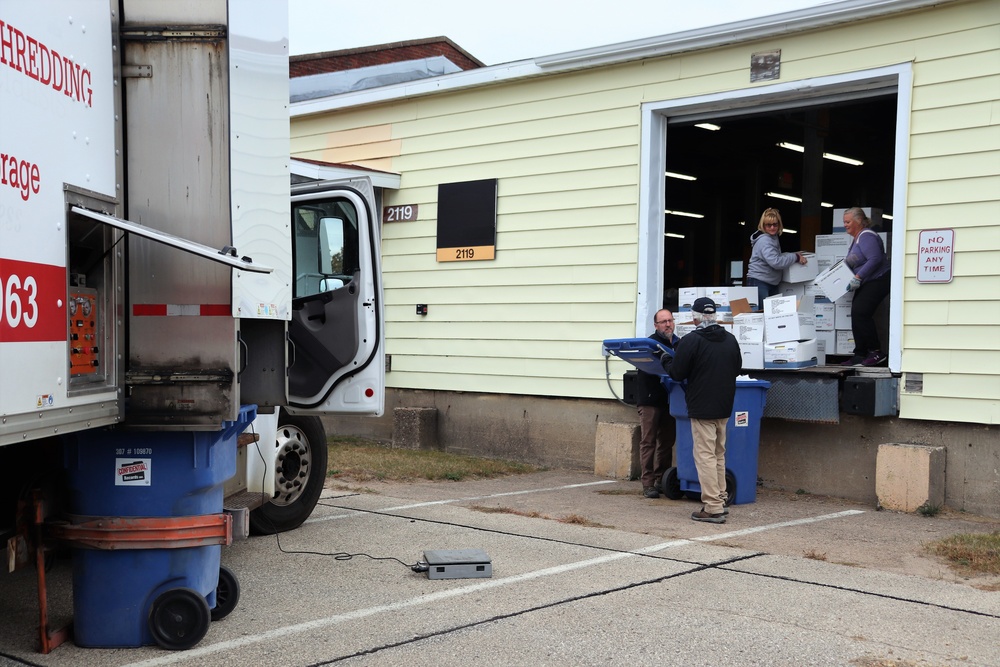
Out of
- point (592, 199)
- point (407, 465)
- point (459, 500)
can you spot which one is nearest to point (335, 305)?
point (459, 500)

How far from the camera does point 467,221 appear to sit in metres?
13.1

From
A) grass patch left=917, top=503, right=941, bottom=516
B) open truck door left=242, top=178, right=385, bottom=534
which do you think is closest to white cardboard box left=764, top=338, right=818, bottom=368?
grass patch left=917, top=503, right=941, bottom=516

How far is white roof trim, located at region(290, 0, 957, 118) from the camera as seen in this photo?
32.6ft

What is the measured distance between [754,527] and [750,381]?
1.46 metres

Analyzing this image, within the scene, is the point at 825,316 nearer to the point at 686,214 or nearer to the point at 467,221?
the point at 467,221

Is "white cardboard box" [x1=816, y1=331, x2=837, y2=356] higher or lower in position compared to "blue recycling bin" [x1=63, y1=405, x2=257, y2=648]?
higher

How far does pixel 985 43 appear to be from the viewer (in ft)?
30.7

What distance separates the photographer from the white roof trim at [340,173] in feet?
43.2

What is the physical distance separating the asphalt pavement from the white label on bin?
0.81 metres

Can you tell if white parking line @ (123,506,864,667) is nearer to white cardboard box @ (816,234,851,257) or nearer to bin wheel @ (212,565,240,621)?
bin wheel @ (212,565,240,621)

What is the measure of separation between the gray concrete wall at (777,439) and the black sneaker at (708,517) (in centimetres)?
199

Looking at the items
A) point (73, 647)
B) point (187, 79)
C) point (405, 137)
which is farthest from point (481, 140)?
point (73, 647)

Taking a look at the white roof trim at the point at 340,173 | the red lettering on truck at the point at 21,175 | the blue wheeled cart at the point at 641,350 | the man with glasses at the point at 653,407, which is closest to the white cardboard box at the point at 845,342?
the man with glasses at the point at 653,407

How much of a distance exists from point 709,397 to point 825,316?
2793 mm
